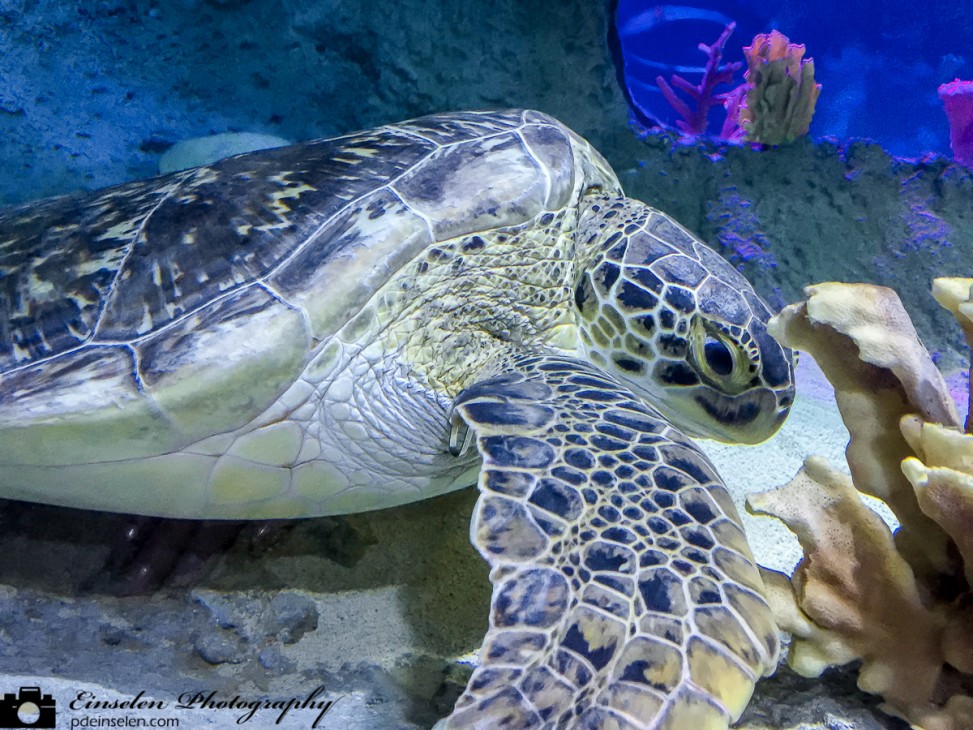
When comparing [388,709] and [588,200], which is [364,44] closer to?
[588,200]

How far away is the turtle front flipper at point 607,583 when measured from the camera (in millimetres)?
917

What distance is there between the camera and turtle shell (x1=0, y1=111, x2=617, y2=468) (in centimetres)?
138

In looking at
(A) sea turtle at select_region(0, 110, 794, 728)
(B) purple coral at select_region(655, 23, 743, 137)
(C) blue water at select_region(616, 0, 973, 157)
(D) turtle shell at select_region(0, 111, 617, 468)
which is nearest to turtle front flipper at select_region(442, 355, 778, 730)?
(A) sea turtle at select_region(0, 110, 794, 728)

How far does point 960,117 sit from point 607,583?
4.65 meters

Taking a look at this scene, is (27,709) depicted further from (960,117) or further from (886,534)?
(960,117)

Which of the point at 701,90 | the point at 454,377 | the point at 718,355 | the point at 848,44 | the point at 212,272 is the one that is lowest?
the point at 454,377

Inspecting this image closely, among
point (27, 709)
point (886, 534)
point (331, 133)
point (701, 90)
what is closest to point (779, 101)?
point (701, 90)

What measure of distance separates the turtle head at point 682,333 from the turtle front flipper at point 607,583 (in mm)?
568

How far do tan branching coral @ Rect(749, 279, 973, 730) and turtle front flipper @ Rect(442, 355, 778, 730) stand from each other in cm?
17

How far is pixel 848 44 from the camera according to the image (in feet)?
17.6

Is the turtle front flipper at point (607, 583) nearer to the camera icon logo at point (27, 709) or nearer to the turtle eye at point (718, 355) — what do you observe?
the turtle eye at point (718, 355)

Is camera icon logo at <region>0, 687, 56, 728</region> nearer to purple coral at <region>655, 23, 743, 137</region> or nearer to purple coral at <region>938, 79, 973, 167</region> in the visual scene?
purple coral at <region>655, 23, 743, 137</region>

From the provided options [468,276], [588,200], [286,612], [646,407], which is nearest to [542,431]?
[646,407]

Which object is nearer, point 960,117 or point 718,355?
point 718,355
